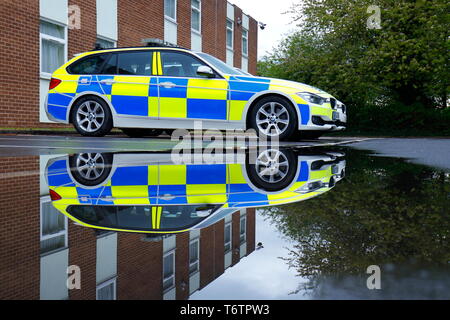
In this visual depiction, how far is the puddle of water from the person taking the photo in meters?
1.24

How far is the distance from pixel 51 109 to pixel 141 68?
1.84 m

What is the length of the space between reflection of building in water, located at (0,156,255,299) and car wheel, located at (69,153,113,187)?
1099 mm

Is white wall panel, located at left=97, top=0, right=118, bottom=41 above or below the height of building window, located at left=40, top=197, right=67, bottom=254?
above

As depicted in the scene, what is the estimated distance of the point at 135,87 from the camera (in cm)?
862

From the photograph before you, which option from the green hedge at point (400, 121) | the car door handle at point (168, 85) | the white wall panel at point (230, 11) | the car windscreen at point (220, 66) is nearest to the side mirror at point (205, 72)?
the car windscreen at point (220, 66)

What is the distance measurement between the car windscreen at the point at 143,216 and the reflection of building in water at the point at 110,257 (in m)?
0.09

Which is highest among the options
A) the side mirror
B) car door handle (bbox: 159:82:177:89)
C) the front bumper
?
the side mirror

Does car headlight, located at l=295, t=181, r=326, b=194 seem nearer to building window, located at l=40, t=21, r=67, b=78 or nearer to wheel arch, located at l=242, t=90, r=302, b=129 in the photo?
wheel arch, located at l=242, t=90, r=302, b=129

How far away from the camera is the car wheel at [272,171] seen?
10.4 feet

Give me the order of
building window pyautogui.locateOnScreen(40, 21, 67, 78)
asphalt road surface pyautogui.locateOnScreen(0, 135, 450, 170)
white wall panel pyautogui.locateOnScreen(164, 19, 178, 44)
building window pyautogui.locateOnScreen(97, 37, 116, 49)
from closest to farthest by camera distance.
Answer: asphalt road surface pyautogui.locateOnScreen(0, 135, 450, 170)
building window pyautogui.locateOnScreen(40, 21, 67, 78)
building window pyautogui.locateOnScreen(97, 37, 116, 49)
white wall panel pyautogui.locateOnScreen(164, 19, 178, 44)

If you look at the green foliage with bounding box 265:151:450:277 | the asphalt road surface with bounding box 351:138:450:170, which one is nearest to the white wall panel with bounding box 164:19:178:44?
the asphalt road surface with bounding box 351:138:450:170
